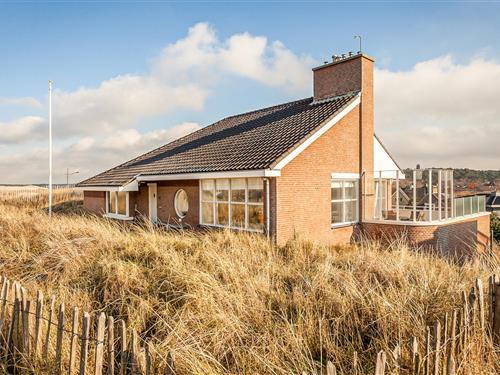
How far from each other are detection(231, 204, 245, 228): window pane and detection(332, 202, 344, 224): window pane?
12.7 ft

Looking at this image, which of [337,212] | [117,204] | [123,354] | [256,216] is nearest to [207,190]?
[256,216]

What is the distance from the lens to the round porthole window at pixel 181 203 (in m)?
17.2

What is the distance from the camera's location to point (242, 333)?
473 cm

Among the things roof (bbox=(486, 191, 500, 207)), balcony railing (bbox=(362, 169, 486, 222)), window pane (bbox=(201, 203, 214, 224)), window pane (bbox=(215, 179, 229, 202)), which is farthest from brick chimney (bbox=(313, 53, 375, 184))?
roof (bbox=(486, 191, 500, 207))

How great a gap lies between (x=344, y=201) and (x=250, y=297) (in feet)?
35.0

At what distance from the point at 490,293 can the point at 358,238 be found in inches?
450

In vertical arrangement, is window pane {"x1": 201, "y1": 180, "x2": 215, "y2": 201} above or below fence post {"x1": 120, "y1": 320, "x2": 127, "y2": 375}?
above

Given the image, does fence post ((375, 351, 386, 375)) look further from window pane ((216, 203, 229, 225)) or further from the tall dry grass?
window pane ((216, 203, 229, 225))

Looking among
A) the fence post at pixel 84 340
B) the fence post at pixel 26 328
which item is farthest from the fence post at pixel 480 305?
the fence post at pixel 26 328

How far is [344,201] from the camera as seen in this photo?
1554 centimetres

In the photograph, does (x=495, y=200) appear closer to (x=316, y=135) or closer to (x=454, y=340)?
(x=316, y=135)

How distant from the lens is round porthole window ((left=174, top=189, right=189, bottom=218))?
17.2m

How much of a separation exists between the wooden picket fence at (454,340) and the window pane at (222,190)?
425 inches

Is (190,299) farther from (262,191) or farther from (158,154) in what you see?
(158,154)
